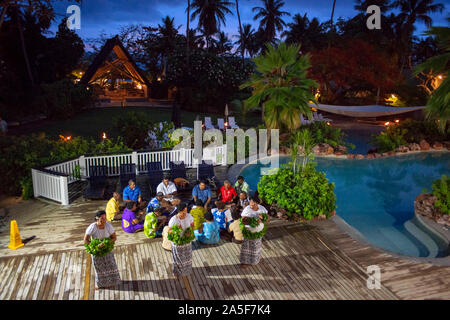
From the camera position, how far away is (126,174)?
1124cm

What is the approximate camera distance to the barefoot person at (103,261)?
19.7 ft

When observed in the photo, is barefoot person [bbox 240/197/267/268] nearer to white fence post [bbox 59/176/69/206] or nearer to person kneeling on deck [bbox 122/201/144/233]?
person kneeling on deck [bbox 122/201/144/233]

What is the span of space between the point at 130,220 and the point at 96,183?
3.30 meters

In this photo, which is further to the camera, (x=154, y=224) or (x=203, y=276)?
(x=154, y=224)

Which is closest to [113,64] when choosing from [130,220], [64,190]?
[64,190]

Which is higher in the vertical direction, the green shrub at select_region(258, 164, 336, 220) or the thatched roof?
the thatched roof

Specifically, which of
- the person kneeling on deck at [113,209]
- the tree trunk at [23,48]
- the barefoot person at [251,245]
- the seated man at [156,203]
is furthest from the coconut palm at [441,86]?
the tree trunk at [23,48]

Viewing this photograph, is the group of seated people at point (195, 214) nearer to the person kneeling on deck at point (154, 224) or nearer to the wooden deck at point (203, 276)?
the person kneeling on deck at point (154, 224)

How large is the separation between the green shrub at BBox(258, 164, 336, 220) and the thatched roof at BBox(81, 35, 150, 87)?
21.1 meters

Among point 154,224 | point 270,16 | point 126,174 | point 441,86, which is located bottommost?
point 154,224

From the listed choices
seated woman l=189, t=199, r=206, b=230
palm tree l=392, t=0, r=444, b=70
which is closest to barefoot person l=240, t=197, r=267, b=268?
seated woman l=189, t=199, r=206, b=230

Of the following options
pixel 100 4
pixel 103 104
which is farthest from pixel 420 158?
pixel 100 4

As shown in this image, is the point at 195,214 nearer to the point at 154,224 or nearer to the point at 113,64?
the point at 154,224

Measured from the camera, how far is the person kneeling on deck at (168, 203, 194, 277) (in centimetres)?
641
